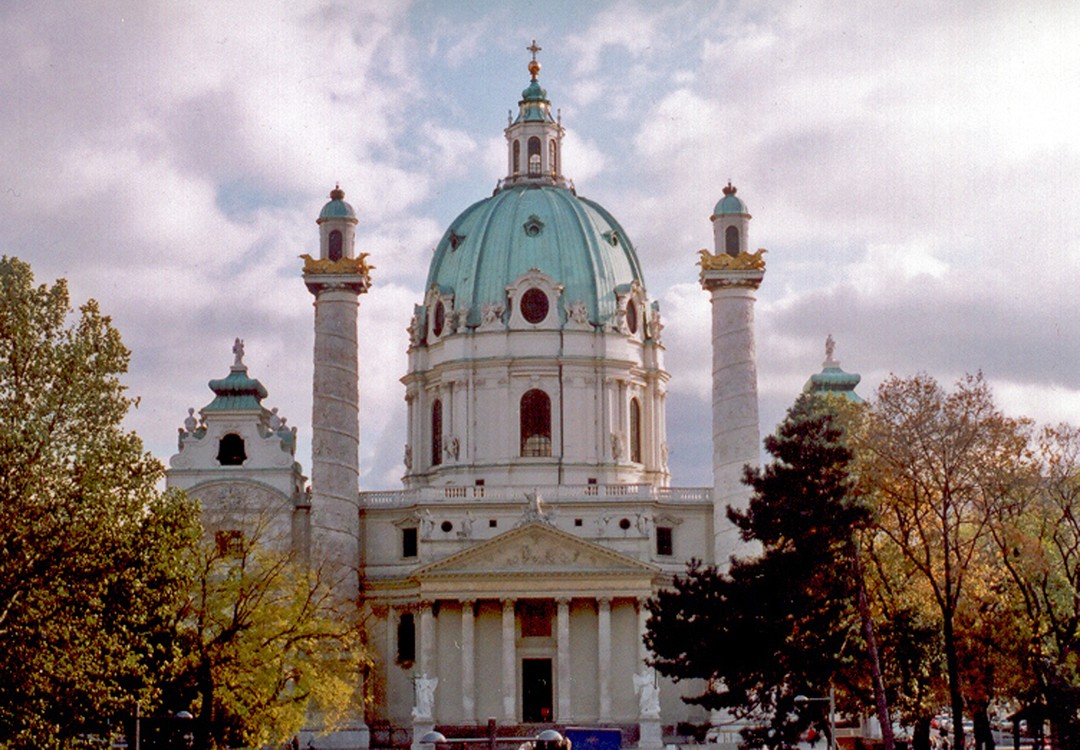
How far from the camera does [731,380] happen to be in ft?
290

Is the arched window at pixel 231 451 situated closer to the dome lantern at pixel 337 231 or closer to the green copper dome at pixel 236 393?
the green copper dome at pixel 236 393

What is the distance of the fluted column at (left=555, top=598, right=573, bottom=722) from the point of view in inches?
3386

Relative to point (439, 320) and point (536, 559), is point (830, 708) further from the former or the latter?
point (439, 320)

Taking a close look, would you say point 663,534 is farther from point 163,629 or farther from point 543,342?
point 163,629

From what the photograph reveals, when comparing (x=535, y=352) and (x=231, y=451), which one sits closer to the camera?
(x=231, y=451)

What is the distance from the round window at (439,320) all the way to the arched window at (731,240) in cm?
2007

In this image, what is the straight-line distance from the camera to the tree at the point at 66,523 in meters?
37.7

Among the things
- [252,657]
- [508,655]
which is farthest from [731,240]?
[252,657]

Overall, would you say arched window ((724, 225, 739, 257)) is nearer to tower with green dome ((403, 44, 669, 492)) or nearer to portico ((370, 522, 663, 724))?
tower with green dome ((403, 44, 669, 492))

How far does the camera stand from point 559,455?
320 ft

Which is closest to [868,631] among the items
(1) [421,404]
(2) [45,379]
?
(2) [45,379]

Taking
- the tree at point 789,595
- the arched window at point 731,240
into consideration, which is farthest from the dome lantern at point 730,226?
the tree at point 789,595

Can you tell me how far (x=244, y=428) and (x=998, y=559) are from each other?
45309mm

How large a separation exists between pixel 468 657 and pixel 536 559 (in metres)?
6.11
